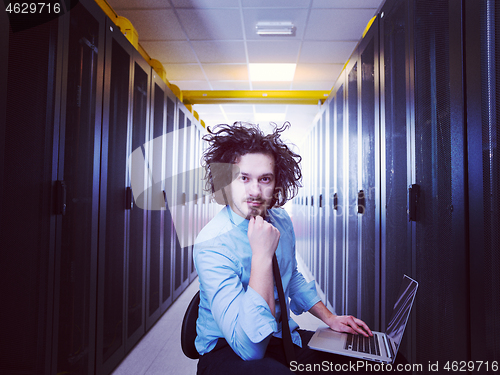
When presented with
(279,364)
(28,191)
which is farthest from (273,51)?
(279,364)

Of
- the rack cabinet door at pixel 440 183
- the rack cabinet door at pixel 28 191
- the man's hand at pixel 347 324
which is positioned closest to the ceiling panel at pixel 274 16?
the rack cabinet door at pixel 440 183

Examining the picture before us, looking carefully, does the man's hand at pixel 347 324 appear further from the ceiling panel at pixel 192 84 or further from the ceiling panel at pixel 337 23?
the ceiling panel at pixel 192 84

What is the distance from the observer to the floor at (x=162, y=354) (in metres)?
1.95

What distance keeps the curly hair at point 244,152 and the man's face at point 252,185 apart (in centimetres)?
3

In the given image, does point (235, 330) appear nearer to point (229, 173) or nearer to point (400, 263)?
point (229, 173)

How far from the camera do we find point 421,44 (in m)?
1.24

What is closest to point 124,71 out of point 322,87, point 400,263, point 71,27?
point 71,27

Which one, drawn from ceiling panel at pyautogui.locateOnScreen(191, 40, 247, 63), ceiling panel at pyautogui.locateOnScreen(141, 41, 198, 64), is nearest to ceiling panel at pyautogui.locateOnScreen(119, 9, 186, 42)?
ceiling panel at pyautogui.locateOnScreen(141, 41, 198, 64)

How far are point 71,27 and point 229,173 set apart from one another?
42.2 inches

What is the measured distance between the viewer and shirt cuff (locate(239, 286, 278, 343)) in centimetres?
77

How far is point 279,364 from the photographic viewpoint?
0.79m

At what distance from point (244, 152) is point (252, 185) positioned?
14cm

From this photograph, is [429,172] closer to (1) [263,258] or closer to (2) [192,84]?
(1) [263,258]

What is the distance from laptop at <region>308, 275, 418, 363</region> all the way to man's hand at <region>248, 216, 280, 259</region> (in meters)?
0.32
